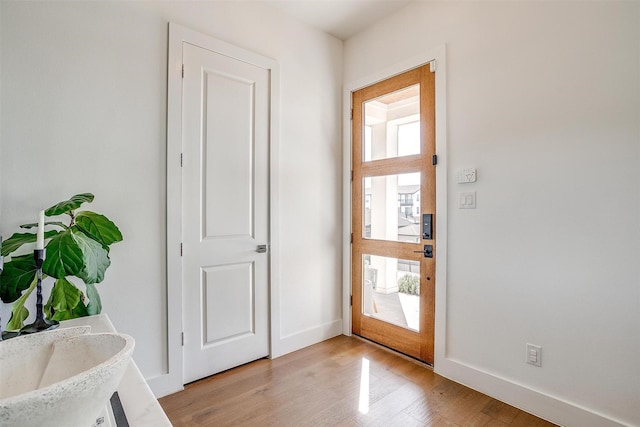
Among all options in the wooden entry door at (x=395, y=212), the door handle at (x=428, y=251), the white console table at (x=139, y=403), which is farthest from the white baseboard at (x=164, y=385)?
the door handle at (x=428, y=251)

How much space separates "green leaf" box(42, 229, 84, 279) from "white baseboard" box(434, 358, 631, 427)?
233 centimetres

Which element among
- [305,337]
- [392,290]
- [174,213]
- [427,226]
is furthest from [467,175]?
[174,213]

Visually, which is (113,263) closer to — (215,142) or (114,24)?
(215,142)

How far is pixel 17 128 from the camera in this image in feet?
5.41

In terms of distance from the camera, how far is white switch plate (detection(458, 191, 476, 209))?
2.21m

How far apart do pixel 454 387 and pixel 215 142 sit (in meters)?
2.41

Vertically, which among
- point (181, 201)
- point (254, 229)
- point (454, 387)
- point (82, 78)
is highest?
point (82, 78)

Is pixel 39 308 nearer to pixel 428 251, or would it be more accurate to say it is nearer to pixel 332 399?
pixel 332 399

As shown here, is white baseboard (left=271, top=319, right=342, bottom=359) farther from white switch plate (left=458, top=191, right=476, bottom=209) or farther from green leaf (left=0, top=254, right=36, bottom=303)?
green leaf (left=0, top=254, right=36, bottom=303)

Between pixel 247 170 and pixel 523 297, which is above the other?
pixel 247 170

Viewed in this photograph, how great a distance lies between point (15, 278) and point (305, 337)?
2.10 m

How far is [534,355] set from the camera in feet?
6.30

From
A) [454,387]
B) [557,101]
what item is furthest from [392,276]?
[557,101]

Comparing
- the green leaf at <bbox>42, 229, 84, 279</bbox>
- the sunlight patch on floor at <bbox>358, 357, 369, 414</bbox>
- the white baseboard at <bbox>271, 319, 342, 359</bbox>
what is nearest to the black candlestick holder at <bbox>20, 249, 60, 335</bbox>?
the green leaf at <bbox>42, 229, 84, 279</bbox>
